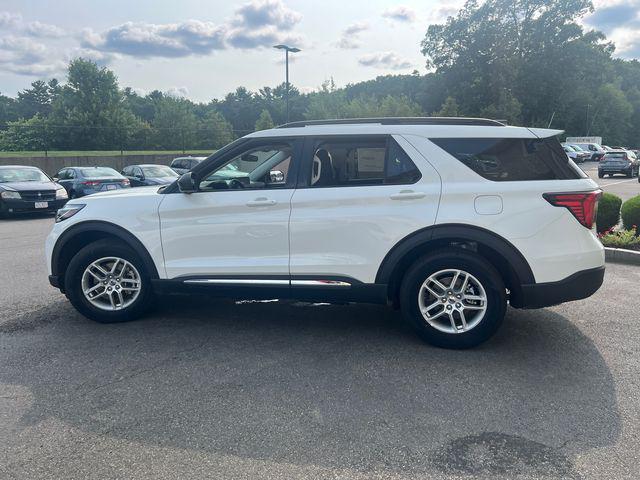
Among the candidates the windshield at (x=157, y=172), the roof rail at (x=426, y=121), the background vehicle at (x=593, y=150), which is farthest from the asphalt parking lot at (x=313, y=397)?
the background vehicle at (x=593, y=150)

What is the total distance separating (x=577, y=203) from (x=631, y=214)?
17.3 ft

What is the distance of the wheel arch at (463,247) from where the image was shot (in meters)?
4.00

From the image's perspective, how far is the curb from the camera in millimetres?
7145

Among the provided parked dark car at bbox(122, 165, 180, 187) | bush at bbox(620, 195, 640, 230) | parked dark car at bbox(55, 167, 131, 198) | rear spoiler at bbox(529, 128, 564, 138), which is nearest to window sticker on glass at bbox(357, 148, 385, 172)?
rear spoiler at bbox(529, 128, 564, 138)

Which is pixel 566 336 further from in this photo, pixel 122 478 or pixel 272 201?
pixel 122 478

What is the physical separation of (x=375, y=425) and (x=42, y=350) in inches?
115

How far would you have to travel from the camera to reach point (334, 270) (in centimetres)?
429

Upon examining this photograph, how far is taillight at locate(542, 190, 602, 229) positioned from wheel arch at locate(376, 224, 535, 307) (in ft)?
1.55

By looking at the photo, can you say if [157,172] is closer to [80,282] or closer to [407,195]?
[80,282]

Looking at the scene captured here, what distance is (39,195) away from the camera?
13.9 m

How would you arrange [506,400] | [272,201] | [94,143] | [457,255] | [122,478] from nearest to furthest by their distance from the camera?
[122,478] < [506,400] < [457,255] < [272,201] < [94,143]

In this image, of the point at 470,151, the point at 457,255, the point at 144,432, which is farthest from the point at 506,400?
the point at 144,432

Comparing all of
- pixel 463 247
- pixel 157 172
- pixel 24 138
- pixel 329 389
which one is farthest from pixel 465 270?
pixel 24 138

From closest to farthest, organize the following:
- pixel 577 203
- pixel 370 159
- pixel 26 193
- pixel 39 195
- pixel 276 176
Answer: pixel 577 203
pixel 370 159
pixel 276 176
pixel 26 193
pixel 39 195
